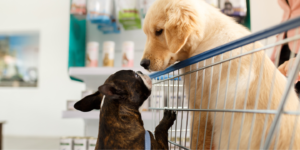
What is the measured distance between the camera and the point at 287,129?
627mm

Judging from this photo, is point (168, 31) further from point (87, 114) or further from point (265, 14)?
point (265, 14)

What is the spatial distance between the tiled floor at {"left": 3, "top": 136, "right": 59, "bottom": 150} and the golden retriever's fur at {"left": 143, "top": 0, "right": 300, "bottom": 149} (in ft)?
7.69

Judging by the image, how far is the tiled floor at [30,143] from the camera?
2656mm

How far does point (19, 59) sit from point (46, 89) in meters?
0.81

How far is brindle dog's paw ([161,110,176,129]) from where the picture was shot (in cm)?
84

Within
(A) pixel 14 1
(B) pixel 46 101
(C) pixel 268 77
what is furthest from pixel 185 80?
(A) pixel 14 1

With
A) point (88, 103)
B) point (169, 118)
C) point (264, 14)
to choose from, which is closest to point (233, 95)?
point (169, 118)

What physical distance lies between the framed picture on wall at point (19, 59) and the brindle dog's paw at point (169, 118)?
130 inches

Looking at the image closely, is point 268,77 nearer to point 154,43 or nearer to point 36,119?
point 154,43

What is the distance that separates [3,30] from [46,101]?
1525mm

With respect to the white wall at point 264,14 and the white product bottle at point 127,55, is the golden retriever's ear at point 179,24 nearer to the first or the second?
the white product bottle at point 127,55

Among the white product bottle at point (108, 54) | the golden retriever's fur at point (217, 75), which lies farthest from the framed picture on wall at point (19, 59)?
the golden retriever's fur at point (217, 75)

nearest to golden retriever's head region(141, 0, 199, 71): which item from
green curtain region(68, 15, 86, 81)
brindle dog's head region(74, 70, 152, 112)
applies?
brindle dog's head region(74, 70, 152, 112)

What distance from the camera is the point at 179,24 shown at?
2.85 ft
